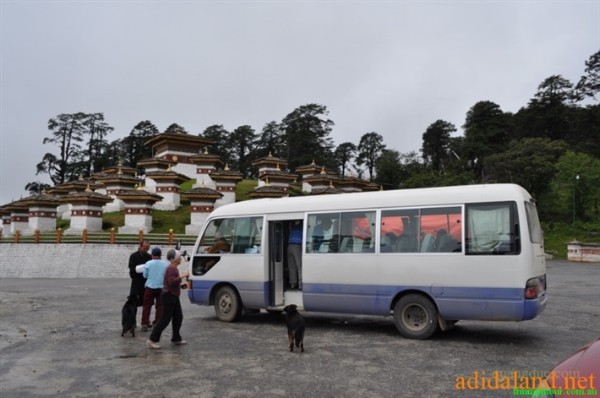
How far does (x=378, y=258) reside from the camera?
29.6 feet

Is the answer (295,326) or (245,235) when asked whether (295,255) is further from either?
(295,326)

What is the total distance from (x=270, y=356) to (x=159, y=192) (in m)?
32.6

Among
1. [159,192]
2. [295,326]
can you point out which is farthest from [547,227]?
[295,326]

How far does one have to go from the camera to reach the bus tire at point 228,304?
10.6 m

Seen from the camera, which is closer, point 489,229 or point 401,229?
point 489,229

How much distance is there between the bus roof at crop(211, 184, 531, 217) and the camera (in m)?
8.18

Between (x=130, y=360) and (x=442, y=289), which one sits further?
(x=442, y=289)

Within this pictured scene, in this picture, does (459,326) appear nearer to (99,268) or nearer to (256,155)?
(99,268)

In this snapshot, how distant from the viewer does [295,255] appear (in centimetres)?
1028

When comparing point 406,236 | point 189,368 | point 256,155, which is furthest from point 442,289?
point 256,155

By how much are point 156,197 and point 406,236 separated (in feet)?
89.1

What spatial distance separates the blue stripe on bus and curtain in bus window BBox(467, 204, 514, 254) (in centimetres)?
71

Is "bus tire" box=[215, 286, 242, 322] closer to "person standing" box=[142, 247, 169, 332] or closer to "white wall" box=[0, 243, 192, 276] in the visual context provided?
"person standing" box=[142, 247, 169, 332]

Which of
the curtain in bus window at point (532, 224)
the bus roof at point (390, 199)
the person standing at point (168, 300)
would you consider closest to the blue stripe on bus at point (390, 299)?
the curtain in bus window at point (532, 224)
